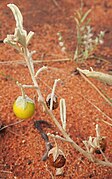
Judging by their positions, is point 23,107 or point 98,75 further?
point 23,107

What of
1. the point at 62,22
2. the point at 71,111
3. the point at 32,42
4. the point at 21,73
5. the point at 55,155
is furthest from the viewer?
the point at 62,22

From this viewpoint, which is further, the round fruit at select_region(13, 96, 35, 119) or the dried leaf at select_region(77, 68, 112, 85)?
the round fruit at select_region(13, 96, 35, 119)

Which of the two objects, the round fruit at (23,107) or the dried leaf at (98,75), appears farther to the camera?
the round fruit at (23,107)

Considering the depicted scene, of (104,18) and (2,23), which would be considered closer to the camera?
(2,23)

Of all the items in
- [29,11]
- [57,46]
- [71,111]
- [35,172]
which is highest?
[29,11]

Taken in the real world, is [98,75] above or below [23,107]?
above

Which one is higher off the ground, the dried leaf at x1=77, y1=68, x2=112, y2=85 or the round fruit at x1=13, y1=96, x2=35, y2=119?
the dried leaf at x1=77, y1=68, x2=112, y2=85

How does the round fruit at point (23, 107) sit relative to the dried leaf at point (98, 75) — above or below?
below

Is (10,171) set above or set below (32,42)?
below

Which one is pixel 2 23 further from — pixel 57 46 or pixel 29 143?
pixel 29 143

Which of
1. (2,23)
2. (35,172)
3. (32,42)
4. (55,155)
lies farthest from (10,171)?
(2,23)

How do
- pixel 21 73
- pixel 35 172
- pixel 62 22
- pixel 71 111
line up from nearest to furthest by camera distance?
pixel 35 172
pixel 71 111
pixel 21 73
pixel 62 22
